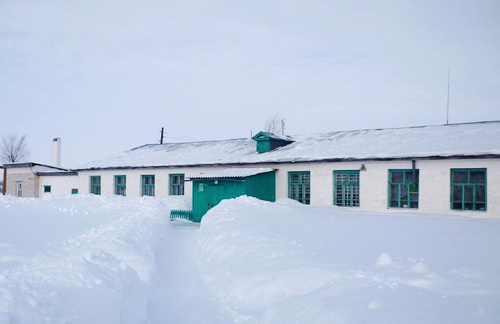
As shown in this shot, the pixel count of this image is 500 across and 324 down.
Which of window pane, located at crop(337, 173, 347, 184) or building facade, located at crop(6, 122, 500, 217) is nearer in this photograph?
building facade, located at crop(6, 122, 500, 217)

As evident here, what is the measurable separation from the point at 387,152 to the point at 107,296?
15247 millimetres

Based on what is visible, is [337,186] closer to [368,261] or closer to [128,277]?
[368,261]

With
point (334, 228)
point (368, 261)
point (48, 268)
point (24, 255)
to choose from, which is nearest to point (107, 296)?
point (48, 268)

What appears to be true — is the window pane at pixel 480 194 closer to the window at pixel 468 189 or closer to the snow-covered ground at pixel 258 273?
the window at pixel 468 189

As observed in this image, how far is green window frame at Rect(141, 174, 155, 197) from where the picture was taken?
2467cm

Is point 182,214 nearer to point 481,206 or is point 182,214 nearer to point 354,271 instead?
point 481,206

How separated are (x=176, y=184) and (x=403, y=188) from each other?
13.5 m

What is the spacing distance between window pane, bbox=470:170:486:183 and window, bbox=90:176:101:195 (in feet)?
75.3

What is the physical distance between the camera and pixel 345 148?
2011cm

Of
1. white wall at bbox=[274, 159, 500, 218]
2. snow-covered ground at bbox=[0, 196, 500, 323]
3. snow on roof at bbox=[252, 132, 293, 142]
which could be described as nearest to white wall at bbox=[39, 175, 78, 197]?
snow on roof at bbox=[252, 132, 293, 142]

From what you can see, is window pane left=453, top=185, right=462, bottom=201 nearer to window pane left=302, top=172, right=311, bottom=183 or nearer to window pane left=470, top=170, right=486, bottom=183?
window pane left=470, top=170, right=486, bottom=183

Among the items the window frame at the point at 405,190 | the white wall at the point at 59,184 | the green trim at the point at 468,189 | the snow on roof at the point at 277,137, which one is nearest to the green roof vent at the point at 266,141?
the snow on roof at the point at 277,137

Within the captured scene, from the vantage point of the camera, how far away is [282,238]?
939cm

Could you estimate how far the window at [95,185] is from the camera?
2681cm
